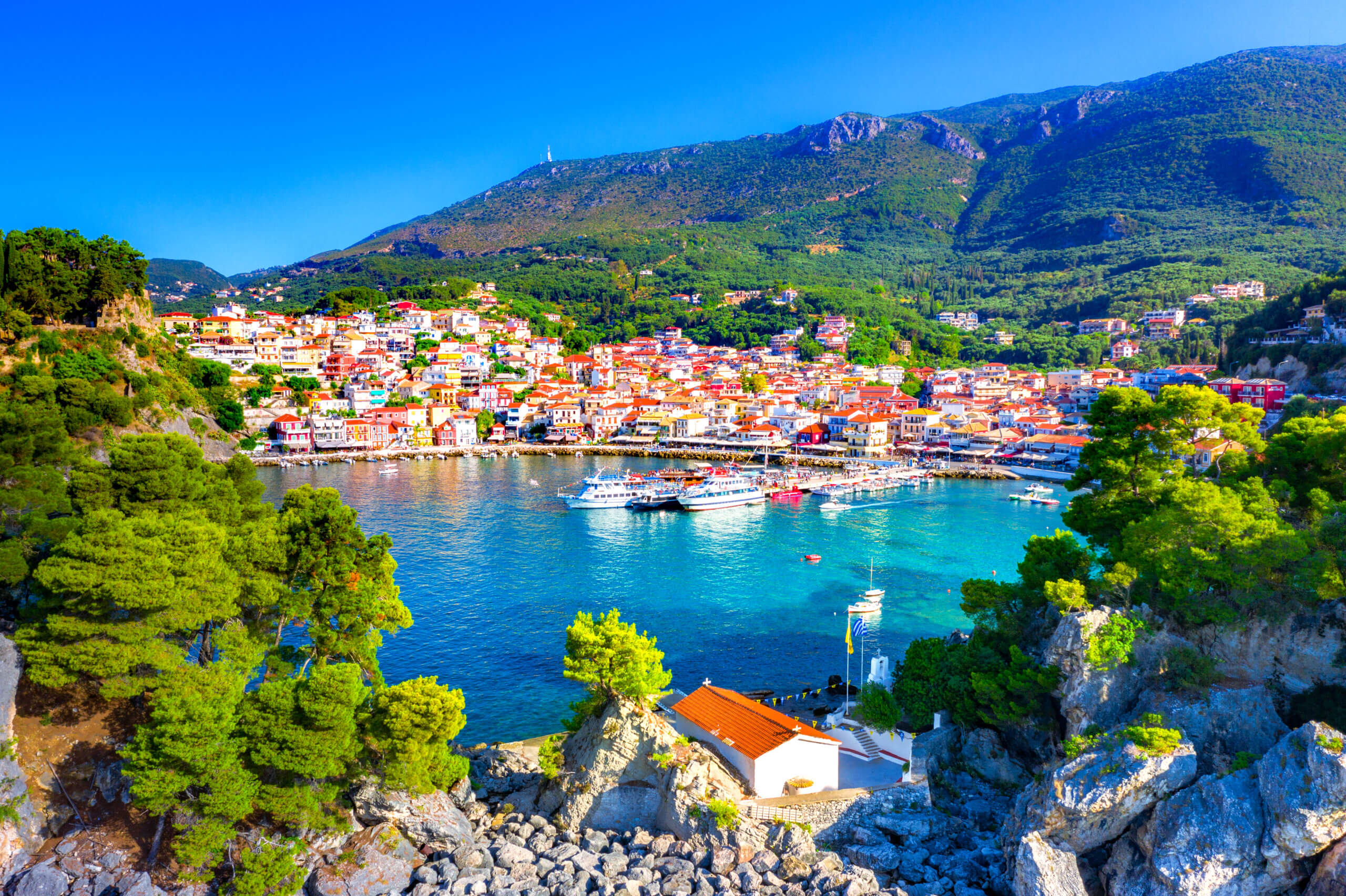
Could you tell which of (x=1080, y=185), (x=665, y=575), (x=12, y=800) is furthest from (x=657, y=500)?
(x=1080, y=185)

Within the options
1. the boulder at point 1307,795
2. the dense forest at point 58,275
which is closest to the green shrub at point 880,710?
the boulder at point 1307,795

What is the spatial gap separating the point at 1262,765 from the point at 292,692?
1224 centimetres

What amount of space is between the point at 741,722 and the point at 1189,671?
669 centimetres

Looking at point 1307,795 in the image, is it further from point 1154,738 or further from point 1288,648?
point 1288,648

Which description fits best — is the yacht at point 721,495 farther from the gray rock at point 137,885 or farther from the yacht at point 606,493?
the gray rock at point 137,885

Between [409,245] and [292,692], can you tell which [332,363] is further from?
[409,245]

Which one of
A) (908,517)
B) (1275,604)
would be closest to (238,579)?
(1275,604)

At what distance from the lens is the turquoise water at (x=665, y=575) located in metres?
18.2

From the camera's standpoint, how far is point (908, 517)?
36.2 meters

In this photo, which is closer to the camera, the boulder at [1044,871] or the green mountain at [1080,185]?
the boulder at [1044,871]

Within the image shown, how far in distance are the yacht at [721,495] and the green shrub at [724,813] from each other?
2809 cm

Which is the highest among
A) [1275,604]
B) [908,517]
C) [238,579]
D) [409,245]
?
[409,245]

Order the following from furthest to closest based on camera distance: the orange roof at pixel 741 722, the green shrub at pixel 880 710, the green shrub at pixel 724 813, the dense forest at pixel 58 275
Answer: the dense forest at pixel 58 275 → the green shrub at pixel 880 710 → the orange roof at pixel 741 722 → the green shrub at pixel 724 813

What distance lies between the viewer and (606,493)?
127ft
